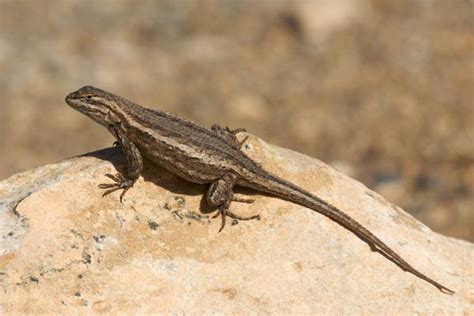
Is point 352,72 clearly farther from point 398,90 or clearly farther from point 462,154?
point 462,154

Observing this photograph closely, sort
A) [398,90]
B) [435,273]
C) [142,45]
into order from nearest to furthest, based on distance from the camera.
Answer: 1. [435,273]
2. [398,90]
3. [142,45]

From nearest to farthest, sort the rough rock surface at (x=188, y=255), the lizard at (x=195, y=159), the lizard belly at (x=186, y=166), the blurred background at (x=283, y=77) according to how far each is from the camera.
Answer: the rough rock surface at (x=188, y=255)
the lizard at (x=195, y=159)
the lizard belly at (x=186, y=166)
the blurred background at (x=283, y=77)

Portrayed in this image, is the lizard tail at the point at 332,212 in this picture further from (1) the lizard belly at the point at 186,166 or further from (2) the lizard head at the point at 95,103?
(2) the lizard head at the point at 95,103

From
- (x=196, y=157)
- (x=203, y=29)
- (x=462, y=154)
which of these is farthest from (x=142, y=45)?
(x=196, y=157)

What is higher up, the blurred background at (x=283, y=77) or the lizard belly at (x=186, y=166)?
the blurred background at (x=283, y=77)

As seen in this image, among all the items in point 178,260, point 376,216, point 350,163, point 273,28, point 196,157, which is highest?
point 273,28

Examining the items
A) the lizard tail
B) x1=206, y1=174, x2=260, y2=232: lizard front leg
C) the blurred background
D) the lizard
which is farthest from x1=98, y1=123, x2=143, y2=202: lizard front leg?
the blurred background

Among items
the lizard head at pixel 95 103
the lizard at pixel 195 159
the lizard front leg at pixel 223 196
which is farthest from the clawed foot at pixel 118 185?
the lizard head at pixel 95 103

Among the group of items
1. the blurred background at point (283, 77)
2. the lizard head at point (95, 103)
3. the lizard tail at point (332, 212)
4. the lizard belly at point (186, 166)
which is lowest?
the lizard head at point (95, 103)
